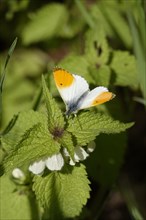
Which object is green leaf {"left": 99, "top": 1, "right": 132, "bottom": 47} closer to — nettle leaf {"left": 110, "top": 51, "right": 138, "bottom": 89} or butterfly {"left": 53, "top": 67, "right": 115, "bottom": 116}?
nettle leaf {"left": 110, "top": 51, "right": 138, "bottom": 89}

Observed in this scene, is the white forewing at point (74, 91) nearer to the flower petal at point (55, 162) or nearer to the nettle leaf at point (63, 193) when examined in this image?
the flower petal at point (55, 162)

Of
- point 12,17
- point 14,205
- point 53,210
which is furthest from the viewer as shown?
point 12,17

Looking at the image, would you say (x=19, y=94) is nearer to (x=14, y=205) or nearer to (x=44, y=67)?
(x=44, y=67)

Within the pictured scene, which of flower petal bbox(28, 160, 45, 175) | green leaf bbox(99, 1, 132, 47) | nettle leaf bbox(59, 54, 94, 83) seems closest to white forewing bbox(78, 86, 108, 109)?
flower petal bbox(28, 160, 45, 175)

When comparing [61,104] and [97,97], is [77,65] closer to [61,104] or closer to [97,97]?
[61,104]

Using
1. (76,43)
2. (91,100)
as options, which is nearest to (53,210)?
(91,100)
